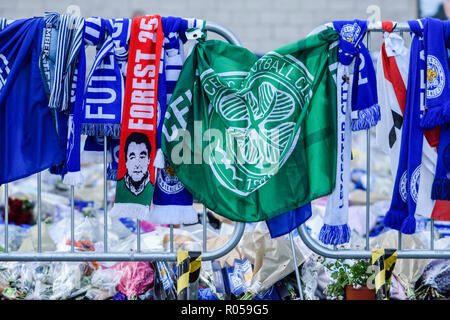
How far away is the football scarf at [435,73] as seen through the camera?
3.13 metres

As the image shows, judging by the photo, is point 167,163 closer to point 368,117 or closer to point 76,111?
point 76,111

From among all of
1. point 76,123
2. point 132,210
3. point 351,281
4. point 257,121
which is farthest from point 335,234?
point 76,123

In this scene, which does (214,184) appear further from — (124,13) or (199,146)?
(124,13)

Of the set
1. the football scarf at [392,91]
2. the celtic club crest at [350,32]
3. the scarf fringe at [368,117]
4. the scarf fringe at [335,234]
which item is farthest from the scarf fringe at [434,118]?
the scarf fringe at [335,234]

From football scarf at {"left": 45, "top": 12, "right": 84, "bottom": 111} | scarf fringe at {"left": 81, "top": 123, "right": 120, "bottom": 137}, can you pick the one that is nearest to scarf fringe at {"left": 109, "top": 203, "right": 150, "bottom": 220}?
scarf fringe at {"left": 81, "top": 123, "right": 120, "bottom": 137}

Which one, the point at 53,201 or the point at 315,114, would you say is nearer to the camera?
the point at 315,114

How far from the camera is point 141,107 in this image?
3109mm

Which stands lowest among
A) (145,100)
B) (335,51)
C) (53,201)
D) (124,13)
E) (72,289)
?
(72,289)

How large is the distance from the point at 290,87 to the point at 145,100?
743mm

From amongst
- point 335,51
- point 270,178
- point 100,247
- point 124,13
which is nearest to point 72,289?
point 100,247

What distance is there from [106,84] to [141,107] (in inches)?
8.8

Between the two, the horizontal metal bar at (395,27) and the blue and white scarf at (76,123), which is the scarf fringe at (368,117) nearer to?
the horizontal metal bar at (395,27)

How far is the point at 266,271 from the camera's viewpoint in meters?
3.59

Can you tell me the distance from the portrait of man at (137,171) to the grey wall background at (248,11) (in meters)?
4.74
